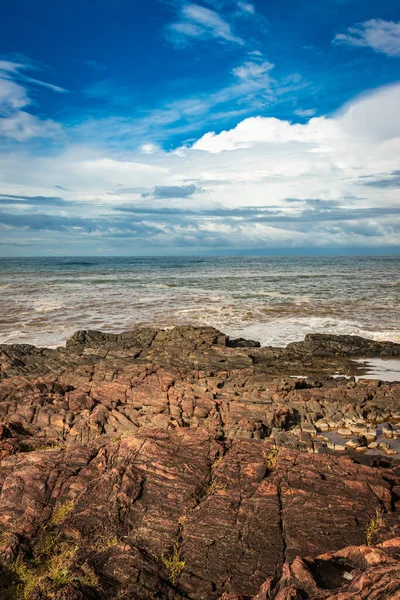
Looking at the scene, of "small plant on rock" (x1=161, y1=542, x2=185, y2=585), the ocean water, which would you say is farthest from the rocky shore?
the ocean water

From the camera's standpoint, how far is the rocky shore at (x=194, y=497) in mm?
6117

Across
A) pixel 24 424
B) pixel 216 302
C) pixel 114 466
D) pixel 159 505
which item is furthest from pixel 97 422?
pixel 216 302

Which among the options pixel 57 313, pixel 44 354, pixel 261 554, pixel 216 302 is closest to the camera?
pixel 261 554

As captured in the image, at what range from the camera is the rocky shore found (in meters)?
6.12

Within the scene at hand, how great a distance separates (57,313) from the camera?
38688 mm

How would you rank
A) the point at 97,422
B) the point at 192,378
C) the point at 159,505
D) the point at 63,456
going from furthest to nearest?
the point at 192,378, the point at 97,422, the point at 63,456, the point at 159,505

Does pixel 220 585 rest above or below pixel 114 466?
below

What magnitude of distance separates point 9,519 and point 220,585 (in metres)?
4.41

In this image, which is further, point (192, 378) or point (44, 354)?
point (44, 354)

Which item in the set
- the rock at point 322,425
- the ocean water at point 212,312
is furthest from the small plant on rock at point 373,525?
the ocean water at point 212,312

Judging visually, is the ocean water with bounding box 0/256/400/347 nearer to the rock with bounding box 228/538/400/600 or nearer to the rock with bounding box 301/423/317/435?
the rock with bounding box 301/423/317/435

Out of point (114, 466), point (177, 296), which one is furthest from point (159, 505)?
point (177, 296)

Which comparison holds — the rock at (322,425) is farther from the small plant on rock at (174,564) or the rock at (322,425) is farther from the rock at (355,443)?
the small plant on rock at (174,564)

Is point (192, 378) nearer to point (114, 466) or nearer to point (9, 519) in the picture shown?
point (114, 466)
